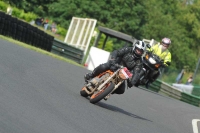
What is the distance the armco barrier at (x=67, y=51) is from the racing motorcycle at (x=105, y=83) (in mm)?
17573

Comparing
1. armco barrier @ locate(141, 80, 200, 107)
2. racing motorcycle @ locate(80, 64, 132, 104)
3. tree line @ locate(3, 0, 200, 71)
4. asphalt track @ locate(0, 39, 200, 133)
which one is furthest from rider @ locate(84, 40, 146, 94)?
tree line @ locate(3, 0, 200, 71)

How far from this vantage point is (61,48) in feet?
101

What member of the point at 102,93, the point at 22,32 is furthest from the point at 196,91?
the point at 102,93

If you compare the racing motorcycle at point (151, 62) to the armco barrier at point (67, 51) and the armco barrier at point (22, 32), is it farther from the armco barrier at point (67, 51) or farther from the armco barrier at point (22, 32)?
the armco barrier at point (67, 51)

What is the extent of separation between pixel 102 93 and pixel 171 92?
1789 centimetres

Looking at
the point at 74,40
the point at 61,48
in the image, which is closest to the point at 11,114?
the point at 61,48

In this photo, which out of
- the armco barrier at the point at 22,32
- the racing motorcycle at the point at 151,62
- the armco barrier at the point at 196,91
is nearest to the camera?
the racing motorcycle at the point at 151,62

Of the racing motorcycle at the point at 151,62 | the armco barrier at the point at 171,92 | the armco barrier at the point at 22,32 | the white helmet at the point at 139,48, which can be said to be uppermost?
the white helmet at the point at 139,48

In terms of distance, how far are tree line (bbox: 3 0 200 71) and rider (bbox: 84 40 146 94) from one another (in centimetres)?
4681

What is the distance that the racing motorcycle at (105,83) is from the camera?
40.6 feet

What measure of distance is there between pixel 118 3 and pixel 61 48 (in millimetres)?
34517

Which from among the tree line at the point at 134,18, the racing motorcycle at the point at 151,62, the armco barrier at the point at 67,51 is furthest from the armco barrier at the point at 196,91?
the tree line at the point at 134,18

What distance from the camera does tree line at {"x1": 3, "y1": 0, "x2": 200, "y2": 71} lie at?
207 ft

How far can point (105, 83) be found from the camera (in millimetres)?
12602
